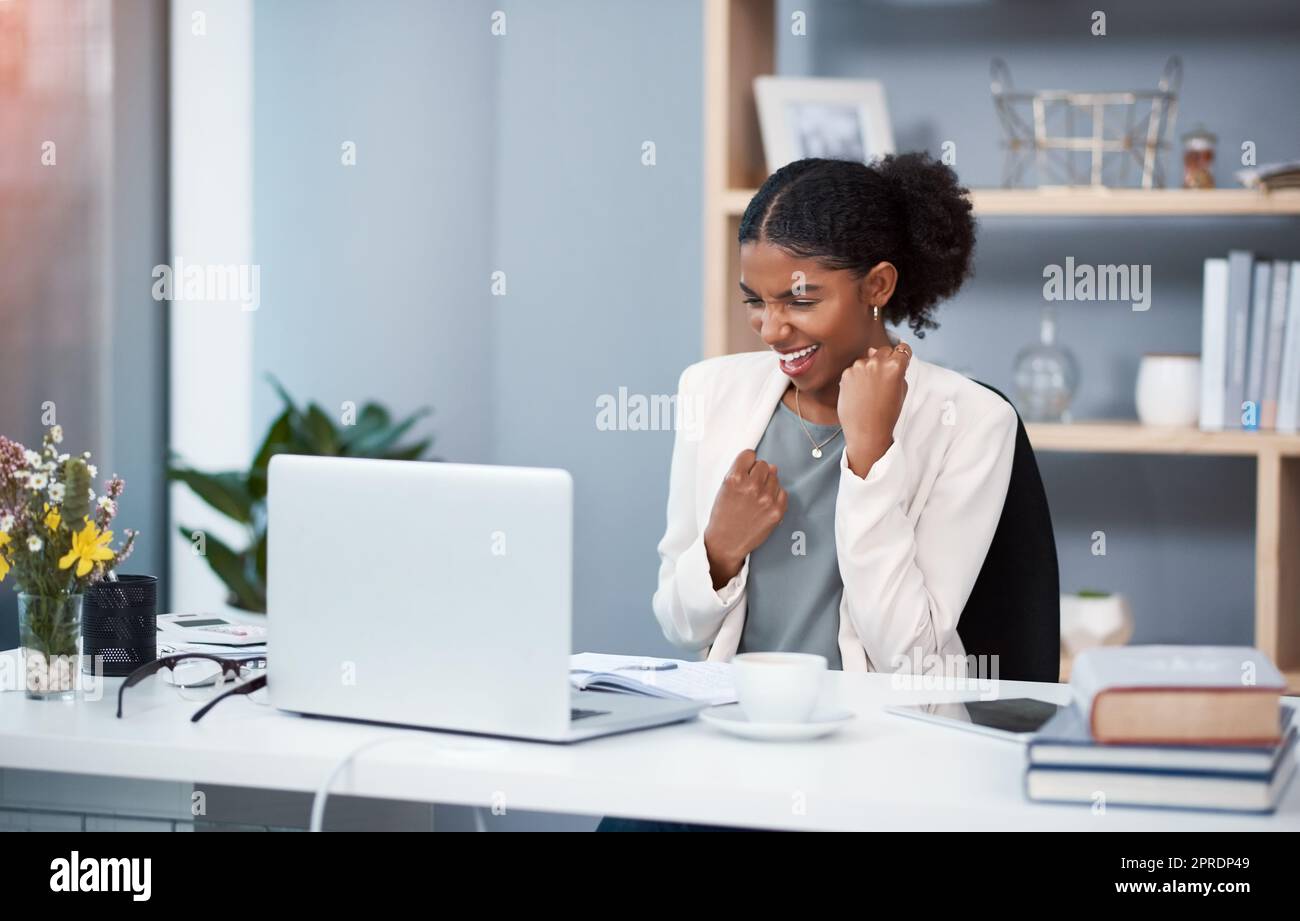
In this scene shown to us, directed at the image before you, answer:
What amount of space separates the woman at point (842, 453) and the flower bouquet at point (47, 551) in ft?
2.40

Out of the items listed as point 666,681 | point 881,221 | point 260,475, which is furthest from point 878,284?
point 260,475

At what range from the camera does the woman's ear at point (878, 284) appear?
1.98m

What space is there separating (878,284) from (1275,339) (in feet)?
2.96

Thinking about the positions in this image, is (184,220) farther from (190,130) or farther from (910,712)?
(910,712)

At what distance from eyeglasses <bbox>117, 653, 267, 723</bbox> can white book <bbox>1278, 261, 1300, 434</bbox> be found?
1742mm

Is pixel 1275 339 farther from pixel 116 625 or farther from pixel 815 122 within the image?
pixel 116 625

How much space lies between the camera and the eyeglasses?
145 cm

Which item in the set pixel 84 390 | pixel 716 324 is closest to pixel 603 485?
pixel 716 324

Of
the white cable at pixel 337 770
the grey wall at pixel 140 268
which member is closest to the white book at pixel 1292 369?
the white cable at pixel 337 770

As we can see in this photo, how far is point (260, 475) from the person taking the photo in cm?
314

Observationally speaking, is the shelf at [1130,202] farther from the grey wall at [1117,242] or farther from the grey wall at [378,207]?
the grey wall at [378,207]

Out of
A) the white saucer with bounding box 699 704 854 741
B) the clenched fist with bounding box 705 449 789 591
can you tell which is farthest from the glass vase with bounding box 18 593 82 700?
the clenched fist with bounding box 705 449 789 591

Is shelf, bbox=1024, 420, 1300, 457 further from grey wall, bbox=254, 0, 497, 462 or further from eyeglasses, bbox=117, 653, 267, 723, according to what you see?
eyeglasses, bbox=117, 653, 267, 723
